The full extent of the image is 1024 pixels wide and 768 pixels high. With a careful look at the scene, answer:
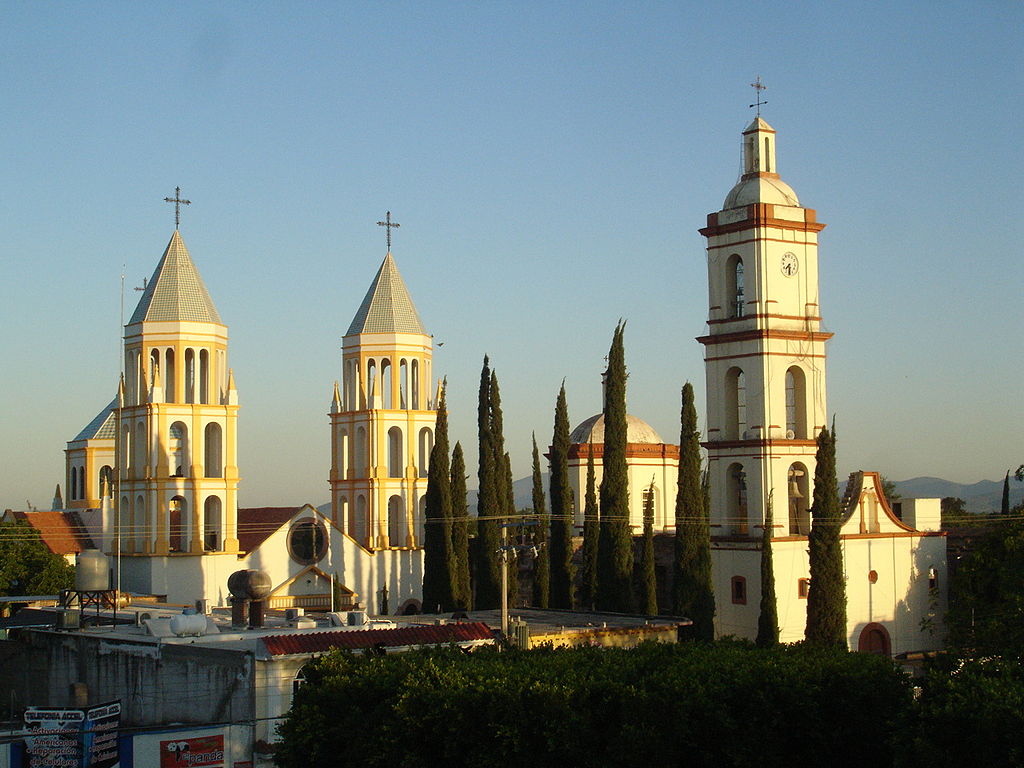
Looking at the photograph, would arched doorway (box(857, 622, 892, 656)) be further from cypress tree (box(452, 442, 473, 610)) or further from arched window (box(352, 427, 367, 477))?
arched window (box(352, 427, 367, 477))

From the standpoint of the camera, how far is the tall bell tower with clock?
50188 mm

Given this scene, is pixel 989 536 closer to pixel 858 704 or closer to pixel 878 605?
pixel 878 605

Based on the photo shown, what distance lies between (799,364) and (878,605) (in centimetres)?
930

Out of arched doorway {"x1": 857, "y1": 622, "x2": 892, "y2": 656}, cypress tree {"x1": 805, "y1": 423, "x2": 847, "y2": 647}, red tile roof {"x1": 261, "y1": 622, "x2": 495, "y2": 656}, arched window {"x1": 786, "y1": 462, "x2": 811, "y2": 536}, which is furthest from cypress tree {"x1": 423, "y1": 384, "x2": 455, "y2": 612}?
red tile roof {"x1": 261, "y1": 622, "x2": 495, "y2": 656}

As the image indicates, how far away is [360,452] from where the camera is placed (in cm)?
6450

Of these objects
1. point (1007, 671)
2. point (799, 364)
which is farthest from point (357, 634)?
point (799, 364)

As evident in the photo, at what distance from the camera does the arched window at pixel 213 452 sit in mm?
58188

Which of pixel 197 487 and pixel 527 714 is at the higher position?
pixel 197 487

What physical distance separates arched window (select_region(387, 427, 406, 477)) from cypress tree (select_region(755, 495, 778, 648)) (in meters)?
21.7

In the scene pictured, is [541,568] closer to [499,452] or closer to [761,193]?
[499,452]

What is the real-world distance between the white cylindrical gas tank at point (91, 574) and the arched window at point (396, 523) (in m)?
25.8

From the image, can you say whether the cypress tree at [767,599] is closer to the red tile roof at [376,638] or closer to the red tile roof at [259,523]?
the red tile roof at [376,638]

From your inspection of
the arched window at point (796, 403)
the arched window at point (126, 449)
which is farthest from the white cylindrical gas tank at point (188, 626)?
the arched window at point (126, 449)

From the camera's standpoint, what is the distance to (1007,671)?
19.2 m
